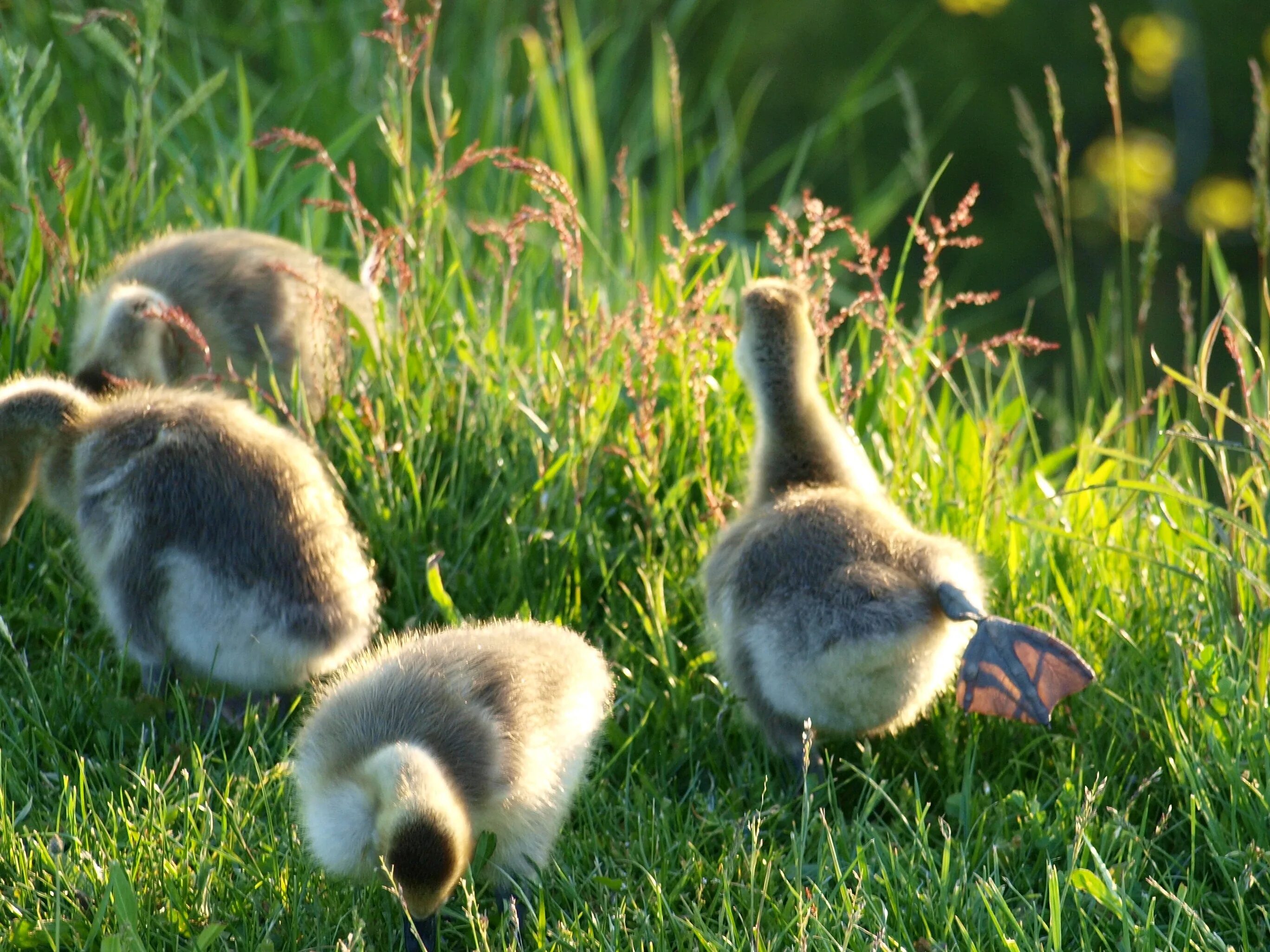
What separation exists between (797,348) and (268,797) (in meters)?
1.84

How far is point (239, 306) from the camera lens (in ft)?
17.1

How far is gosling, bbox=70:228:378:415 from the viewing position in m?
4.89

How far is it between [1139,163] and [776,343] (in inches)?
318

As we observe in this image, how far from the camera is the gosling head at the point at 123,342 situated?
14.9 feet

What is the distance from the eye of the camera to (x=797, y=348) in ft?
14.0

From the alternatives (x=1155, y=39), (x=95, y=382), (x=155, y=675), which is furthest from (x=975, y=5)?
(x=155, y=675)

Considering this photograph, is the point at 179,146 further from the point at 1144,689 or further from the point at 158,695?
the point at 1144,689

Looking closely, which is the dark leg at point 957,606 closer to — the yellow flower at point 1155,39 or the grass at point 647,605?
the grass at point 647,605

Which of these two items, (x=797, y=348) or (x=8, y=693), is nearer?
(x=8, y=693)

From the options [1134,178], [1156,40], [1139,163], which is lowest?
[1134,178]

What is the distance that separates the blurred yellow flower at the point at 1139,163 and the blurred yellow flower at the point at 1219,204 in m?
0.28

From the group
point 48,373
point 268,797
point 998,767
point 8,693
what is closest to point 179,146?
point 48,373

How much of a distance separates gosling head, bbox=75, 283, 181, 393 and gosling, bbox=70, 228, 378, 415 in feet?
0.07

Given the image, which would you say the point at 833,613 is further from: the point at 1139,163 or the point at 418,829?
the point at 1139,163
